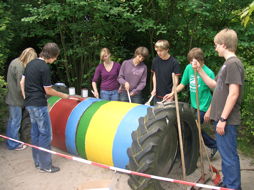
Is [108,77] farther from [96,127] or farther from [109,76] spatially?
[96,127]

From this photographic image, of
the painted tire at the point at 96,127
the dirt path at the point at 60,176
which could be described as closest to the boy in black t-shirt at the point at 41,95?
the dirt path at the point at 60,176

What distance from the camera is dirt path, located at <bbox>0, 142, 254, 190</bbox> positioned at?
3746 mm

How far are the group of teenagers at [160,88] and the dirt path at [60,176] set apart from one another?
0.60 ft

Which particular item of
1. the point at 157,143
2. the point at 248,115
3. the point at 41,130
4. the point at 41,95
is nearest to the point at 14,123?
the point at 41,130

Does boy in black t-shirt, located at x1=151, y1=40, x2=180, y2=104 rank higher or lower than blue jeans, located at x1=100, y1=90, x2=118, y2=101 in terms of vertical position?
higher

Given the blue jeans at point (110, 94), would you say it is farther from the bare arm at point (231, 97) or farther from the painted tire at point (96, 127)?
the bare arm at point (231, 97)

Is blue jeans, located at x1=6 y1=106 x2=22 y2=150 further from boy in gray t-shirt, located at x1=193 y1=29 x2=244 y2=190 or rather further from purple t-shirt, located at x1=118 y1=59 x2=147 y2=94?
boy in gray t-shirt, located at x1=193 y1=29 x2=244 y2=190

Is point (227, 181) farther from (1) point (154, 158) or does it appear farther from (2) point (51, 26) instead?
(2) point (51, 26)

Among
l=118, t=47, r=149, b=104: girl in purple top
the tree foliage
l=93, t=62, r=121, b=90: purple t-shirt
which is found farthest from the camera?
the tree foliage

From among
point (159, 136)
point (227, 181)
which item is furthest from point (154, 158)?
point (227, 181)

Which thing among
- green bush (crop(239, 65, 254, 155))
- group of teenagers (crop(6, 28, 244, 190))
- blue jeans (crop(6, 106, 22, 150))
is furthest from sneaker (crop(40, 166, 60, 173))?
green bush (crop(239, 65, 254, 155))

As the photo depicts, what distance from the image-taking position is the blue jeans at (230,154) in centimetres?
306

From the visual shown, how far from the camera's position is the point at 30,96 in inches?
157

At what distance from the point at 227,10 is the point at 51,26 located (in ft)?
12.7
